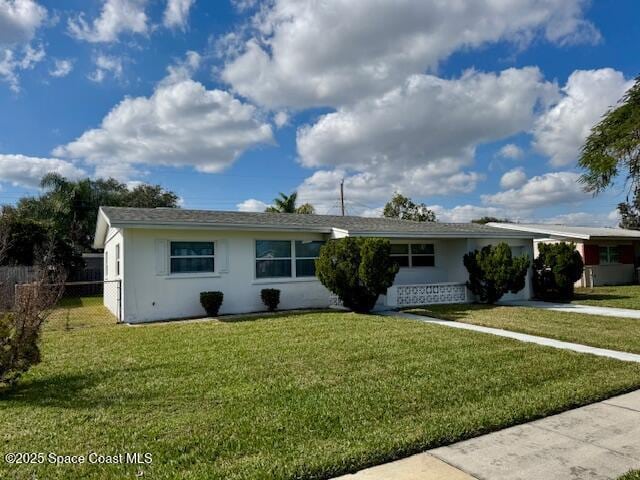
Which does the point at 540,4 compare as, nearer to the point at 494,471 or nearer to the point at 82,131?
the point at 494,471

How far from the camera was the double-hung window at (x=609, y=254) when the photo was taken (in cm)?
2452

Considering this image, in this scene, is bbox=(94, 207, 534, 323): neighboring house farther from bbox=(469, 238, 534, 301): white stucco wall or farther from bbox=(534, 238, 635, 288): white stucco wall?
bbox=(534, 238, 635, 288): white stucco wall

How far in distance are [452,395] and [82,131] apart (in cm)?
2096

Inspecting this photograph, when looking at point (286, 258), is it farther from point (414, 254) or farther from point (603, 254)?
point (603, 254)

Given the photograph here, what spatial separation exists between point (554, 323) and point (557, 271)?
6.61 m

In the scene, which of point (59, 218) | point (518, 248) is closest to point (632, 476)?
point (518, 248)

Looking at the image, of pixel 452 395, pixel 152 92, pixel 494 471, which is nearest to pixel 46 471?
pixel 494 471

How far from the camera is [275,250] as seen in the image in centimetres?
1417

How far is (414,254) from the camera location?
17391 mm

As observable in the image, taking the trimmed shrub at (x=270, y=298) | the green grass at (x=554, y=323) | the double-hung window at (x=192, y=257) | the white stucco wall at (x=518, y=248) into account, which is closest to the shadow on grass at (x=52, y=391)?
the double-hung window at (x=192, y=257)

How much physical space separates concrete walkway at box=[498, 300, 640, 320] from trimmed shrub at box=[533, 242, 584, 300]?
1540 mm

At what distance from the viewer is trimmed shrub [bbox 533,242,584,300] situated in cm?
1611

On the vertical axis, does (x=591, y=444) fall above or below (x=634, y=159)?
below

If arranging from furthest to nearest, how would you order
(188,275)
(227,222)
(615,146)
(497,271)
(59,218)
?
1. (59,218)
2. (497,271)
3. (227,222)
4. (188,275)
5. (615,146)
